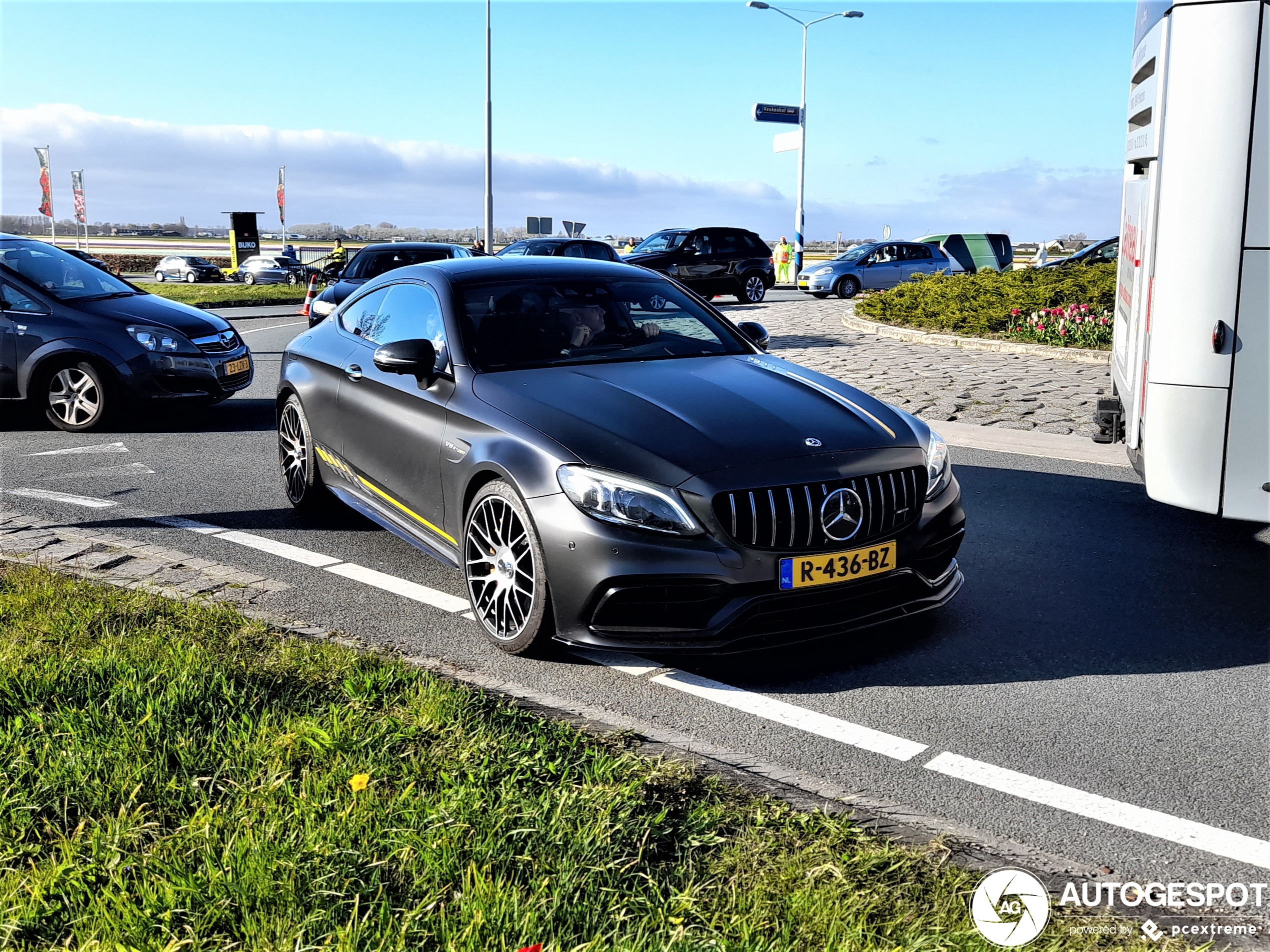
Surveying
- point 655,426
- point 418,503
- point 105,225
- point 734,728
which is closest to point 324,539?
point 418,503

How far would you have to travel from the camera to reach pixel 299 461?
685cm

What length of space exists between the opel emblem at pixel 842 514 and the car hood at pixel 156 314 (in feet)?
24.4

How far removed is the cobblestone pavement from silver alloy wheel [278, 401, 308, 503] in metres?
5.27

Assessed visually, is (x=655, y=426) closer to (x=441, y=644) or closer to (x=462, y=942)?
(x=441, y=644)

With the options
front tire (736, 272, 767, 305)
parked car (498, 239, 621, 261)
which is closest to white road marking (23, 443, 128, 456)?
parked car (498, 239, 621, 261)

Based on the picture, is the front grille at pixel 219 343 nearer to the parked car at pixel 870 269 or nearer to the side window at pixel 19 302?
the side window at pixel 19 302

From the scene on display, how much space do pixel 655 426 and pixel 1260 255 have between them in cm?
250

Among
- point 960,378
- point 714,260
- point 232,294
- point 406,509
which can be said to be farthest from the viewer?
point 232,294

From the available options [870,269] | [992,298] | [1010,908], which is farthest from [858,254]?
[1010,908]

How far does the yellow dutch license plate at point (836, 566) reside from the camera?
4.19 metres

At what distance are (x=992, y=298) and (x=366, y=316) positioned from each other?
13.3m

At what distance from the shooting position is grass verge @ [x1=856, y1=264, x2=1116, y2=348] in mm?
16438

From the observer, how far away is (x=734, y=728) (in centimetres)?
397

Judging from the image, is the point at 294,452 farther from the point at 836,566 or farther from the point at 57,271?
the point at 57,271
